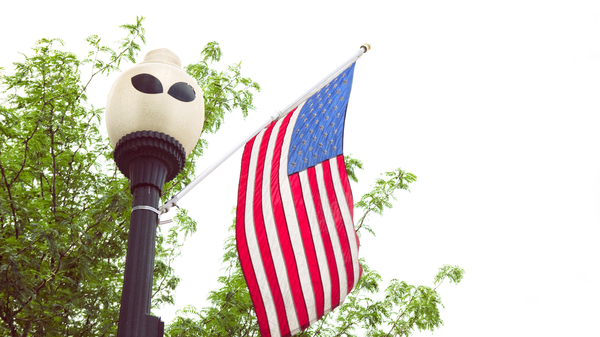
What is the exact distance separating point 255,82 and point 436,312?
5.39 meters

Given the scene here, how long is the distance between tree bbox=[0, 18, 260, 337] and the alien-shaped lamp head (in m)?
2.89

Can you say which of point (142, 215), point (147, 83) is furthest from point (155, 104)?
point (142, 215)

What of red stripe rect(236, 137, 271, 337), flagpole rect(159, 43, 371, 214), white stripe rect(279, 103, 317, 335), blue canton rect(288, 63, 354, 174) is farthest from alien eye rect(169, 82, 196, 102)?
blue canton rect(288, 63, 354, 174)

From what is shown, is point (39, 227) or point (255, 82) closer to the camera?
point (39, 227)

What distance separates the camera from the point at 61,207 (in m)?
7.21

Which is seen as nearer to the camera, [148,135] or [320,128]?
[148,135]


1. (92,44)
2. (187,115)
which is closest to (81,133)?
(92,44)

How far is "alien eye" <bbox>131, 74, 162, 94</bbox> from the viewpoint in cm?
327

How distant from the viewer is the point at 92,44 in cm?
870

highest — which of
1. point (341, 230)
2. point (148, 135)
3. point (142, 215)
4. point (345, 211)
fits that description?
point (345, 211)

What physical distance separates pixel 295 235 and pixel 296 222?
15cm

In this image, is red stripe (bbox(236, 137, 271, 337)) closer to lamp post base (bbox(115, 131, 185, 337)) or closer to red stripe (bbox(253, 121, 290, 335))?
red stripe (bbox(253, 121, 290, 335))

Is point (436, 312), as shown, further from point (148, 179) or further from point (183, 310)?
point (148, 179)

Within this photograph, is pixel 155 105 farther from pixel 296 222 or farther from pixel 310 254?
pixel 310 254
